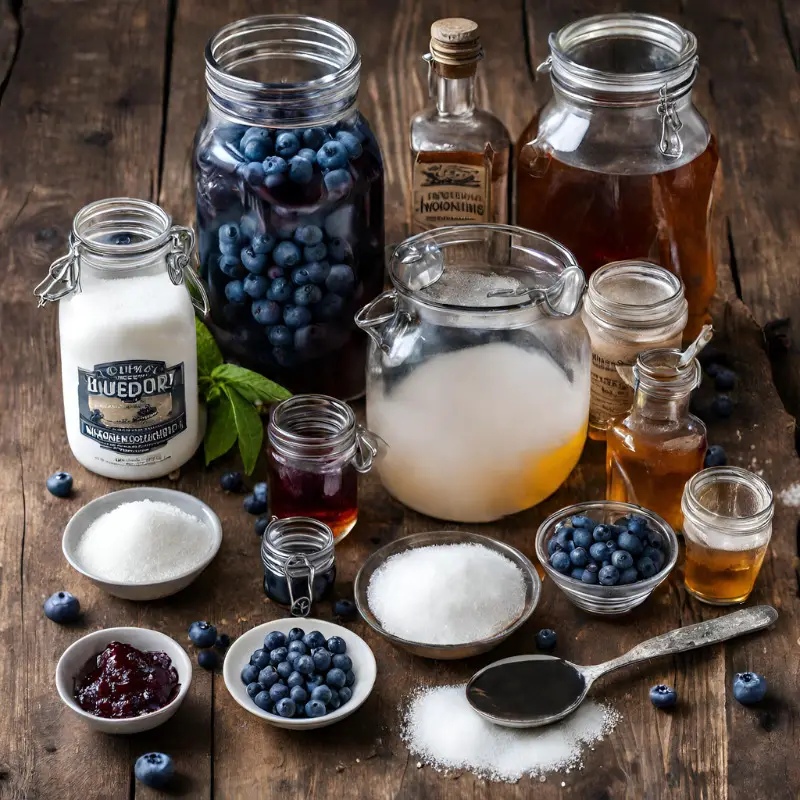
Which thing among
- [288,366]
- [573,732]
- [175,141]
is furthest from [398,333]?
[175,141]

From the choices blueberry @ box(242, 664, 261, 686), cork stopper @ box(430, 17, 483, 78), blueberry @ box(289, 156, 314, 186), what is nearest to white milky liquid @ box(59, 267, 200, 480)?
blueberry @ box(289, 156, 314, 186)

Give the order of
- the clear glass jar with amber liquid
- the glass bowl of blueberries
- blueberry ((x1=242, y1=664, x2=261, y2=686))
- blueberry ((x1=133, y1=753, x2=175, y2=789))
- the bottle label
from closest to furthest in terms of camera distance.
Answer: blueberry ((x1=133, y1=753, x2=175, y2=789)) < blueberry ((x1=242, y1=664, x2=261, y2=686)) < the glass bowl of blueberries < the clear glass jar with amber liquid < the bottle label

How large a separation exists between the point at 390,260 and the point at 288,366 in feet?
0.90

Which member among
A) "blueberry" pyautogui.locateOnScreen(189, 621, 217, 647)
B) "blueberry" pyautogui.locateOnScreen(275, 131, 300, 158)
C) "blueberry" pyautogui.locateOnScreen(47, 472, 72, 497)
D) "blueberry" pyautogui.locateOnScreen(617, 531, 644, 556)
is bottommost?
"blueberry" pyautogui.locateOnScreen(47, 472, 72, 497)

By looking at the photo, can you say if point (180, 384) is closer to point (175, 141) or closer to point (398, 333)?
point (398, 333)

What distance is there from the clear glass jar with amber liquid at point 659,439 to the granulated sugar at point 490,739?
349 mm

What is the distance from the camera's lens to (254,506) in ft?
6.14

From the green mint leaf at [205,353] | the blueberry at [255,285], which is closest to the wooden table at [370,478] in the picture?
the green mint leaf at [205,353]

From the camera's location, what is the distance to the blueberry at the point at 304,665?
1558 mm

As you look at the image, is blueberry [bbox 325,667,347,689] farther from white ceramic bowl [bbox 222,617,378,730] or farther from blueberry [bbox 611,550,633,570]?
blueberry [bbox 611,550,633,570]

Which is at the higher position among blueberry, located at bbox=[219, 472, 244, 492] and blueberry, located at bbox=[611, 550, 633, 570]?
blueberry, located at bbox=[611, 550, 633, 570]

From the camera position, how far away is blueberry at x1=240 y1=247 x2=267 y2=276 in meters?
1.88

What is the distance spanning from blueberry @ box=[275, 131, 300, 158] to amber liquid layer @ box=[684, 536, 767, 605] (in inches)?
28.9

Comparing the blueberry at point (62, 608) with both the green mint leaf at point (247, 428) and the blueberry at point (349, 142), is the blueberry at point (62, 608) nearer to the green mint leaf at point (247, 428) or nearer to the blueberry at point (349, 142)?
the green mint leaf at point (247, 428)
